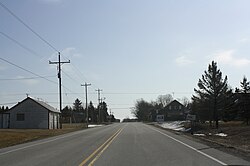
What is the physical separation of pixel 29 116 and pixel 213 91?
32121 millimetres

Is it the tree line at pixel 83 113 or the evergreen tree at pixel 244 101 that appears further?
the tree line at pixel 83 113

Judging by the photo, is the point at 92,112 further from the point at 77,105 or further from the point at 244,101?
the point at 244,101

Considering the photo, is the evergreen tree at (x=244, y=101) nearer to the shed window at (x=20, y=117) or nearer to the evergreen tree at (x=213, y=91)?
the evergreen tree at (x=213, y=91)

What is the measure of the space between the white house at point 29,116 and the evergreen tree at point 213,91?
88.3ft

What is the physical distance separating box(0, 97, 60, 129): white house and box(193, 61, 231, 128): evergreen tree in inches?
1060

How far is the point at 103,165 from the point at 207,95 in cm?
4672

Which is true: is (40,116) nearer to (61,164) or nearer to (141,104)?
(61,164)

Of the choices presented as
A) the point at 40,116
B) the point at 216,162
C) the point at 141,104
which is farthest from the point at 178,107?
the point at 216,162

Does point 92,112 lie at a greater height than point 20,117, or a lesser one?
greater

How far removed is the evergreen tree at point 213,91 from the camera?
56.9m

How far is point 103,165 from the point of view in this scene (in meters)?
13.1

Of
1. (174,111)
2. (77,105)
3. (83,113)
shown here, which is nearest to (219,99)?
(174,111)

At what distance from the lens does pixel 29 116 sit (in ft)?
225

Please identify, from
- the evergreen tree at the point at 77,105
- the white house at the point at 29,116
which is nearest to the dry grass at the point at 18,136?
the white house at the point at 29,116
